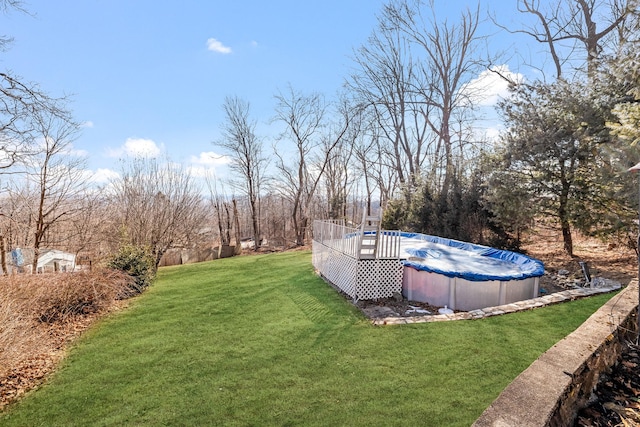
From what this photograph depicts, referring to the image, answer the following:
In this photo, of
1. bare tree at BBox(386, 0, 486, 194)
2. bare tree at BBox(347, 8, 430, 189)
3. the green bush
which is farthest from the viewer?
bare tree at BBox(347, 8, 430, 189)

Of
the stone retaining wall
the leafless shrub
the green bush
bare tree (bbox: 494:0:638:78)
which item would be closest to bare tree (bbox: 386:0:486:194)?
bare tree (bbox: 494:0:638:78)

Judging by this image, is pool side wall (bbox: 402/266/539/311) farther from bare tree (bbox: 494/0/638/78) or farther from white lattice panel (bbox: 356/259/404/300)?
bare tree (bbox: 494/0/638/78)

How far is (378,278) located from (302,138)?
14.1 metres

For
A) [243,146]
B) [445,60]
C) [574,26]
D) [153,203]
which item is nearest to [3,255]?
[153,203]

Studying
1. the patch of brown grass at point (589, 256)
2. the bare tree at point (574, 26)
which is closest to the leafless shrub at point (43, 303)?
the patch of brown grass at point (589, 256)

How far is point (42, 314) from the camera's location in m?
5.50

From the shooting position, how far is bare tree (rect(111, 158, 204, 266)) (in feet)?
33.8

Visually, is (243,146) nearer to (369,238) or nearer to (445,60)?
(445,60)

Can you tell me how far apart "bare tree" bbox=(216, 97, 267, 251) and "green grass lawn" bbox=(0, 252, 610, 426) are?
12.9 m

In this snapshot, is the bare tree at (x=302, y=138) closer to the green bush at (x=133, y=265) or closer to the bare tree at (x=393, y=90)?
the bare tree at (x=393, y=90)

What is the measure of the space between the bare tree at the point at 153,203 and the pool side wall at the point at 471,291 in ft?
28.3

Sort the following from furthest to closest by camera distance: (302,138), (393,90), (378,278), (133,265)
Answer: (302,138) → (393,90) → (133,265) → (378,278)

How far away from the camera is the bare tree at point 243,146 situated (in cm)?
1820

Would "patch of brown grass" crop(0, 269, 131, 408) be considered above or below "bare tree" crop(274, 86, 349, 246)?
below
